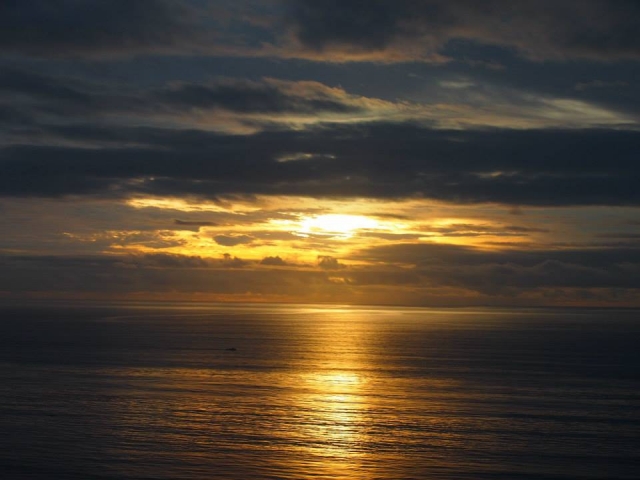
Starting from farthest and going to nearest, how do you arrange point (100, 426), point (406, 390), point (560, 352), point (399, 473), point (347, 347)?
point (347, 347)
point (560, 352)
point (406, 390)
point (100, 426)
point (399, 473)

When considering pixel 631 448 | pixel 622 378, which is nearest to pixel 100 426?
pixel 631 448

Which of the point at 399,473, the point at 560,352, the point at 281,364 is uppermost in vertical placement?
the point at 560,352

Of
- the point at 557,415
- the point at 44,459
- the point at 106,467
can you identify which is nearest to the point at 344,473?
the point at 106,467

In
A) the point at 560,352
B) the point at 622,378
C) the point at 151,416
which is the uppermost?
the point at 560,352

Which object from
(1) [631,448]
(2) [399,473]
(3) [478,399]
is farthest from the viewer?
(3) [478,399]

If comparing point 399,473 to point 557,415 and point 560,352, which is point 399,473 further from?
point 560,352

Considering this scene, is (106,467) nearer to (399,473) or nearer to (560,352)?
(399,473)

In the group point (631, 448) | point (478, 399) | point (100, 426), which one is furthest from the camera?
point (478, 399)

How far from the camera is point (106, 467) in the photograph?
143ft

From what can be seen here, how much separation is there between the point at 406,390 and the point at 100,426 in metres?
32.1

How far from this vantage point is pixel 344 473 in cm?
4309

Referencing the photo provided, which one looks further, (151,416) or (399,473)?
(151,416)

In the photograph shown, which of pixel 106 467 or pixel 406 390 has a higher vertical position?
pixel 406 390

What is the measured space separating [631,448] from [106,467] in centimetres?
3343
